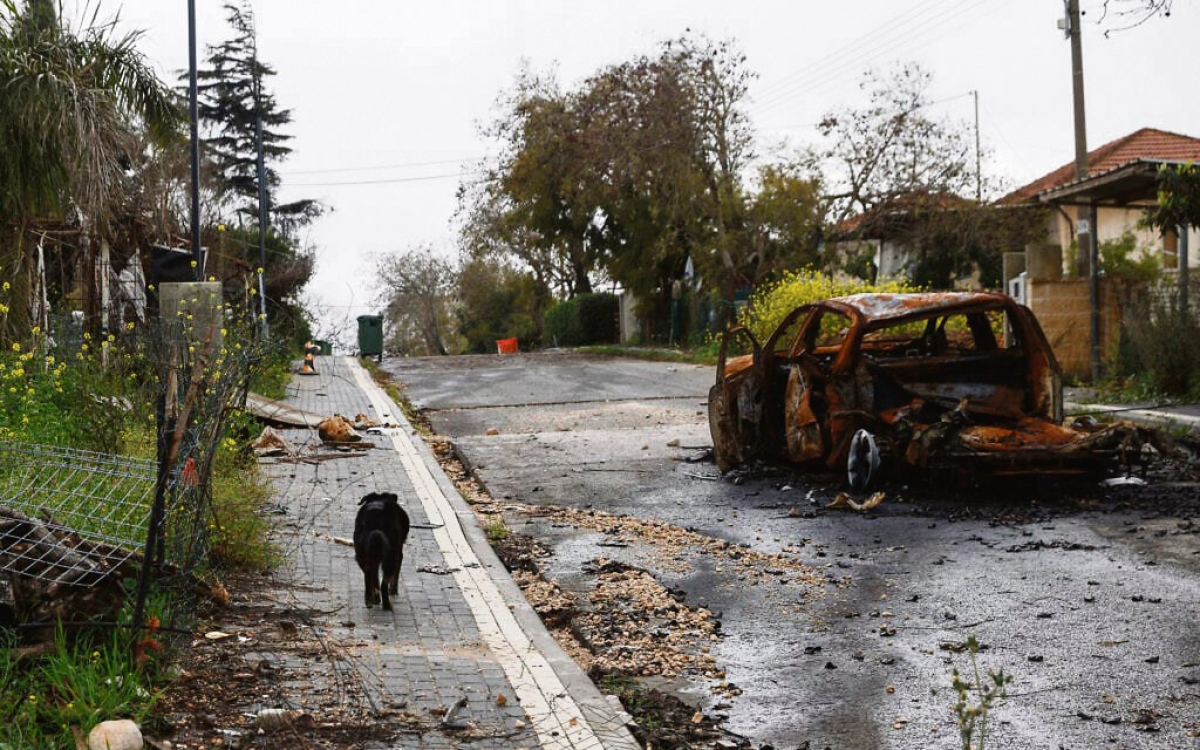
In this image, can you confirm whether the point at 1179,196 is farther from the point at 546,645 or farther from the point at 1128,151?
the point at 1128,151

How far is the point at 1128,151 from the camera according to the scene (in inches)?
1688

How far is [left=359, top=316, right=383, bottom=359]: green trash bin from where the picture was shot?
39625mm

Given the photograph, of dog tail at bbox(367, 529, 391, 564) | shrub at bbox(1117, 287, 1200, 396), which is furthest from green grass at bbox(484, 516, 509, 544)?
shrub at bbox(1117, 287, 1200, 396)

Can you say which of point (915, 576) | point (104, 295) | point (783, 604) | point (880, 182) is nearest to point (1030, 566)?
point (915, 576)

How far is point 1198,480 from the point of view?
36.0ft

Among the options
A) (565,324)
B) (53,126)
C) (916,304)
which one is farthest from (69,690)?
(565,324)

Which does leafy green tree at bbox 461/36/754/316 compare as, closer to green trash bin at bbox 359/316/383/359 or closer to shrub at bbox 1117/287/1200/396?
green trash bin at bbox 359/316/383/359

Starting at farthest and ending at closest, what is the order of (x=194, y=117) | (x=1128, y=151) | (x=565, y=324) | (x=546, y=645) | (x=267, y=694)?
(x=565, y=324), (x=1128, y=151), (x=194, y=117), (x=546, y=645), (x=267, y=694)

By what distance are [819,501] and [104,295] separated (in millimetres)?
12691

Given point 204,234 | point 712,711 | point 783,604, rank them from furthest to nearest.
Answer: point 204,234 → point 783,604 → point 712,711

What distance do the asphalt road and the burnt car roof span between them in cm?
153

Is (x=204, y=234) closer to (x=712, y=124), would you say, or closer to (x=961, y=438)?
(x=712, y=124)

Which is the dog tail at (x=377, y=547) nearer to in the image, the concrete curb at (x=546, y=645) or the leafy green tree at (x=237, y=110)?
the concrete curb at (x=546, y=645)

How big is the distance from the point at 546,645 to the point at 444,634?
507 millimetres
